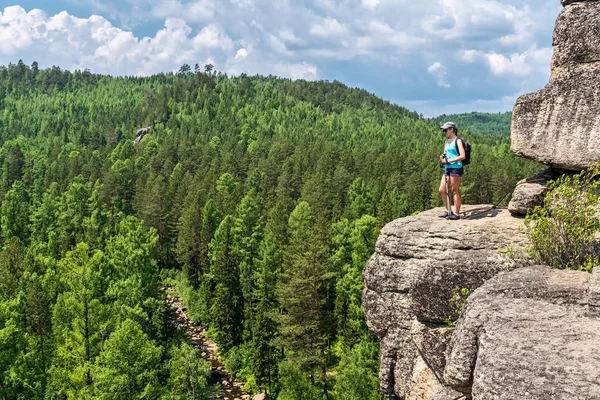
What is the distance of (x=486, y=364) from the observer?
7.05 meters

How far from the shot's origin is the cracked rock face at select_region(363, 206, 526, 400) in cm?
1180

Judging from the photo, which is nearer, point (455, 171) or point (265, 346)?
point (455, 171)

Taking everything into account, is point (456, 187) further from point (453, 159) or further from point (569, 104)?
point (569, 104)

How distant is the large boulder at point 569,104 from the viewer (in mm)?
11195

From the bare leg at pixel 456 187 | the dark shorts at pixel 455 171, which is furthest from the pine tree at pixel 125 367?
the dark shorts at pixel 455 171

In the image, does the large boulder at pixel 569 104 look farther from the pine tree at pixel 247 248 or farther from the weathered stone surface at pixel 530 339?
the pine tree at pixel 247 248

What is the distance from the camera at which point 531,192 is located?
1223 cm

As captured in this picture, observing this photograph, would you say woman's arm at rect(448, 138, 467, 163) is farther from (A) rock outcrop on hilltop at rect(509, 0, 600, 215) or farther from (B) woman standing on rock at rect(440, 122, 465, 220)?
(A) rock outcrop on hilltop at rect(509, 0, 600, 215)

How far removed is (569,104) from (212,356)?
42.8 meters

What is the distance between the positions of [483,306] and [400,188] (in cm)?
7851

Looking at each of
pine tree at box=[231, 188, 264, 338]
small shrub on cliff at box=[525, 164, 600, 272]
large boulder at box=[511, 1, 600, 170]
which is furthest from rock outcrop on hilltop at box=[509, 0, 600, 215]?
pine tree at box=[231, 188, 264, 338]

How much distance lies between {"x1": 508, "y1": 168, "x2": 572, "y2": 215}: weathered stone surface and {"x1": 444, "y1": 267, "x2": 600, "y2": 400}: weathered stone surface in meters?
3.36

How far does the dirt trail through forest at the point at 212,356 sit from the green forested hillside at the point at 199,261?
1860 millimetres

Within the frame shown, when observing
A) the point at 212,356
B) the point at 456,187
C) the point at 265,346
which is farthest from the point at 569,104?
the point at 212,356
